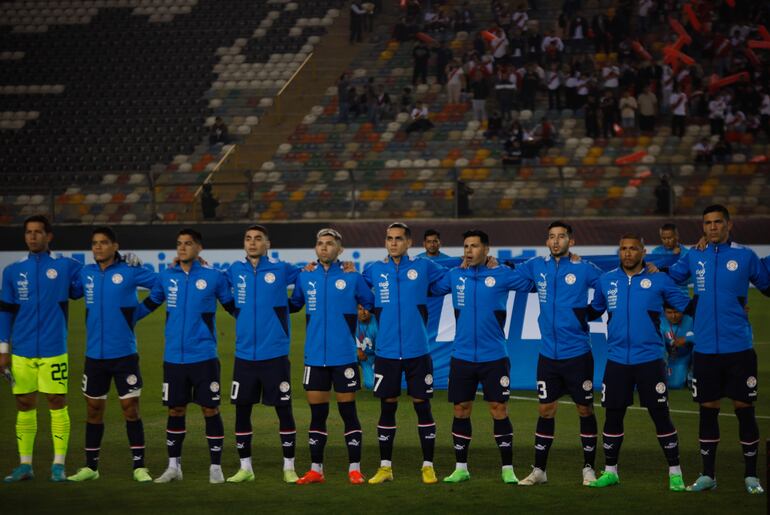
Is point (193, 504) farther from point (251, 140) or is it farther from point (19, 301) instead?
point (251, 140)

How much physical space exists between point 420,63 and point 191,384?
26.5 m

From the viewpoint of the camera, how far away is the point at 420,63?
35.7m

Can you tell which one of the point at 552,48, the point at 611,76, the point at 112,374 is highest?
the point at 552,48

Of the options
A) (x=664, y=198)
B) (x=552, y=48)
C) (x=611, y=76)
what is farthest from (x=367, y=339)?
(x=552, y=48)

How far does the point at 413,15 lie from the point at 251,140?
279 inches

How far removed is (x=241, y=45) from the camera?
1585 inches

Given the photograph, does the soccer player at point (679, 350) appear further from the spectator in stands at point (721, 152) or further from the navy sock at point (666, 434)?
the spectator in stands at point (721, 152)

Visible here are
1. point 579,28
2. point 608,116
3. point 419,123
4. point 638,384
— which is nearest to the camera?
point 638,384

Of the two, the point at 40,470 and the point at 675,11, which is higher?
the point at 675,11

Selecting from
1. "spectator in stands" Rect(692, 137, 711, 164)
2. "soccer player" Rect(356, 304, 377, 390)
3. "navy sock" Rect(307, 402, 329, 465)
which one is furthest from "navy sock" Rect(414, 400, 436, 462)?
"spectator in stands" Rect(692, 137, 711, 164)

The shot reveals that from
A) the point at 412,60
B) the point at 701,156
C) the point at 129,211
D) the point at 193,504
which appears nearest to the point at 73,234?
the point at 129,211

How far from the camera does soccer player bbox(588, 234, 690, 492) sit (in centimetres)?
967

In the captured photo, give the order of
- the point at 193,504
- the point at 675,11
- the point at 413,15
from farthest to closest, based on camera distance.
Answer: the point at 413,15 < the point at 675,11 < the point at 193,504

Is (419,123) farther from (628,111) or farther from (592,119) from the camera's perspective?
(628,111)
